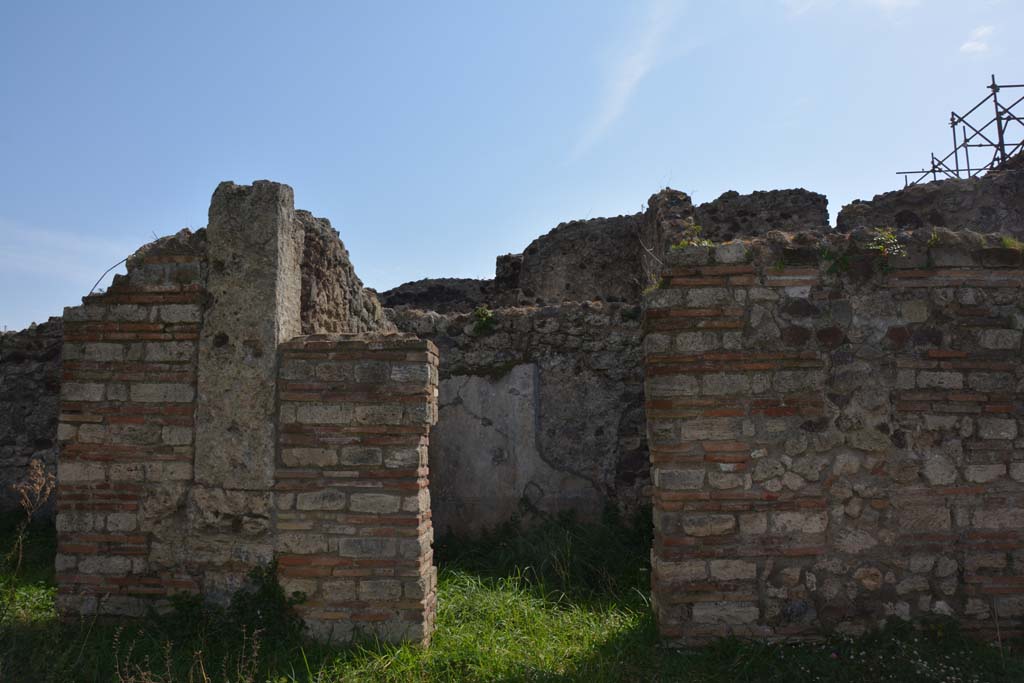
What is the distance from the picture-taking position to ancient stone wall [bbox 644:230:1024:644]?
4195 millimetres

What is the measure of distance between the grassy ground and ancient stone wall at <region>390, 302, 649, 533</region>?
1748 millimetres

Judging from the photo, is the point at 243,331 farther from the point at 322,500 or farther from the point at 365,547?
the point at 365,547

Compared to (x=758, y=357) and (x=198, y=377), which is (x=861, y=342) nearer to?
(x=758, y=357)

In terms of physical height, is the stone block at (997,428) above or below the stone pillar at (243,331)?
below

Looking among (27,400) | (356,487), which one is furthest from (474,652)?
(27,400)

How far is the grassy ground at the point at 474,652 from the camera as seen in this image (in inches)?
152

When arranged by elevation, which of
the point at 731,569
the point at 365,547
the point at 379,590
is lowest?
the point at 379,590

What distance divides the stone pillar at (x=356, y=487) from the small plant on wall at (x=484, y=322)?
8.72 ft

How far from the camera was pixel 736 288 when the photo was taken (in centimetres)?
436

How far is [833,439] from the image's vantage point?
13.9 feet

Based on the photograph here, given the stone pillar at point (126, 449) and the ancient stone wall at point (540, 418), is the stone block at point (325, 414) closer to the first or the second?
the stone pillar at point (126, 449)

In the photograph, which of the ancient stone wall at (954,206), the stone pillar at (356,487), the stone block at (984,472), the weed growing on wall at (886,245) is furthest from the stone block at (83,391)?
the ancient stone wall at (954,206)

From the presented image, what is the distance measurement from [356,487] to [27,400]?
5841 mm

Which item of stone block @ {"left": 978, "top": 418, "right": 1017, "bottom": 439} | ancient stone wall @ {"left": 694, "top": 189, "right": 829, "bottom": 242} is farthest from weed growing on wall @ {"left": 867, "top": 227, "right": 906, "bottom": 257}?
ancient stone wall @ {"left": 694, "top": 189, "right": 829, "bottom": 242}
